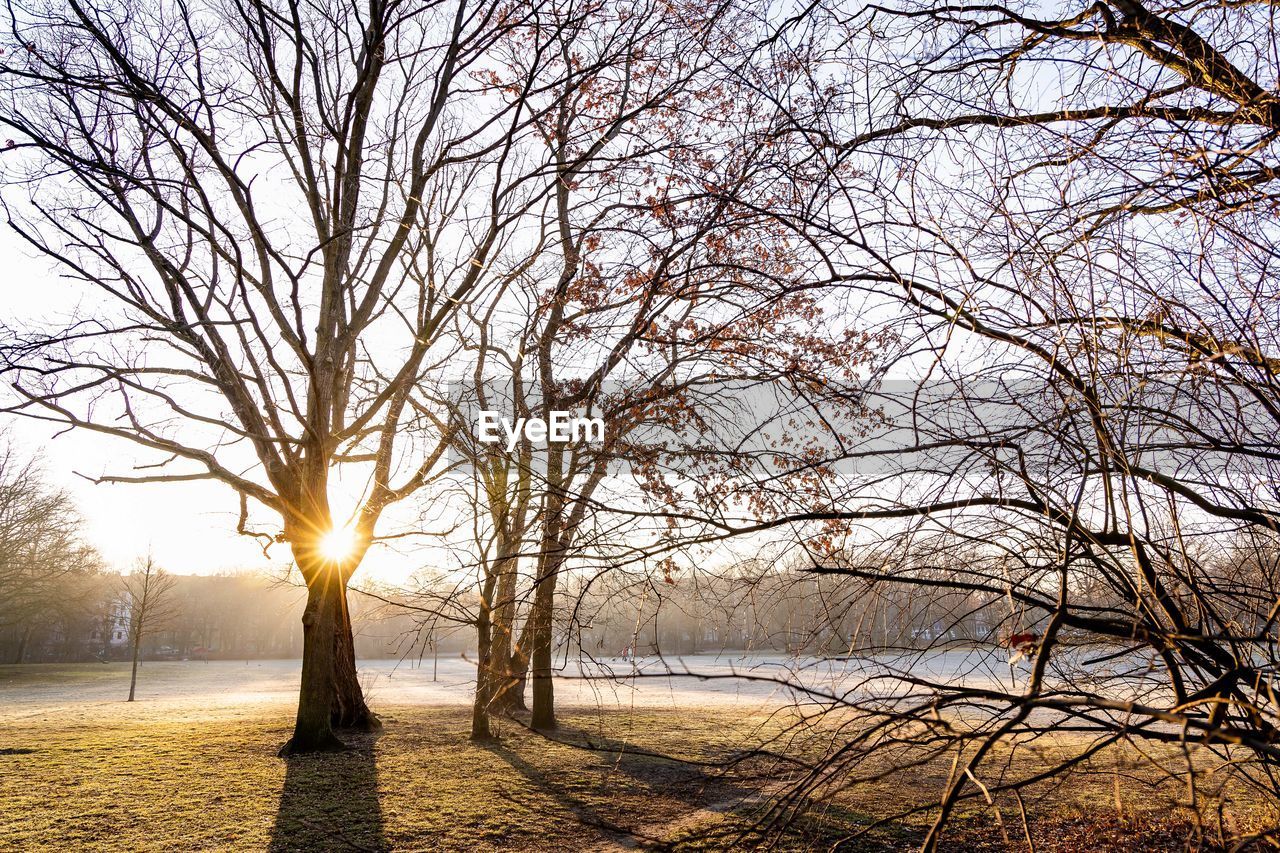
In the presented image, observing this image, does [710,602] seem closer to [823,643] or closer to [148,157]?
[823,643]

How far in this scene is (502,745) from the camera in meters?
12.2

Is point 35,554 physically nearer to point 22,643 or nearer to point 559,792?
point 22,643

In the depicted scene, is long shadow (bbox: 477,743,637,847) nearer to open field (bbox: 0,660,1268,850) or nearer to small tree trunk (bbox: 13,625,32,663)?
open field (bbox: 0,660,1268,850)

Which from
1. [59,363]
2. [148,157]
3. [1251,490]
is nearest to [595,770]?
[59,363]

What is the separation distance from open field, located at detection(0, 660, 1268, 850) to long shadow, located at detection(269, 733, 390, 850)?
0.08 ft

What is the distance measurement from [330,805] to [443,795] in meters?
1.17

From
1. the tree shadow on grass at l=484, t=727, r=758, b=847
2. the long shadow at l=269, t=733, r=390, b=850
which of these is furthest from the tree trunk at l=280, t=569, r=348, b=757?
the tree shadow on grass at l=484, t=727, r=758, b=847

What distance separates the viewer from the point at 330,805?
26.2 feet

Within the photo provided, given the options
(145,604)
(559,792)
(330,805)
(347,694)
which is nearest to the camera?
(330,805)

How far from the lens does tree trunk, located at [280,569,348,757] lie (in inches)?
444

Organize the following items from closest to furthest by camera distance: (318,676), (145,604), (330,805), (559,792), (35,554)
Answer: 1. (330,805)
2. (559,792)
3. (318,676)
4. (145,604)
5. (35,554)

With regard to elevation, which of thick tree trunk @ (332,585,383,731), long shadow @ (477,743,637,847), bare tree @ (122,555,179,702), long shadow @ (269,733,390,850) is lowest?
long shadow @ (477,743,637,847)

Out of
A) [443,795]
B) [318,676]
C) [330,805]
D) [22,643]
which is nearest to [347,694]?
[318,676]

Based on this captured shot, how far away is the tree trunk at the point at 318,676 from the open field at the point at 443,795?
475 mm
